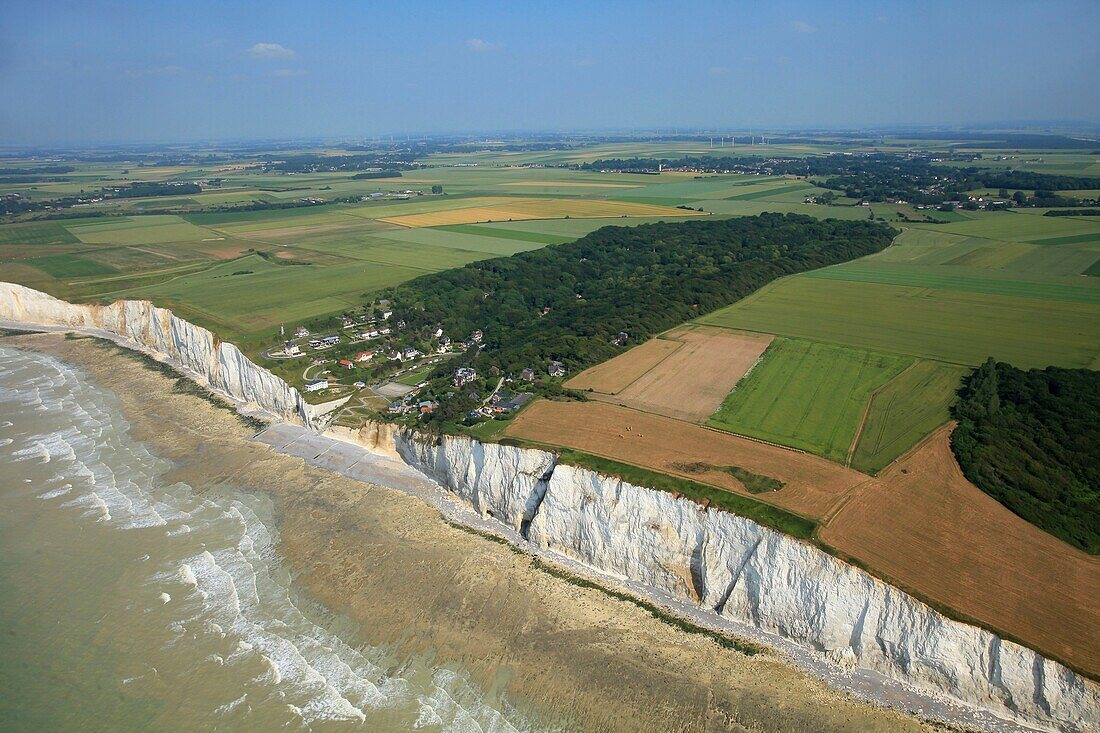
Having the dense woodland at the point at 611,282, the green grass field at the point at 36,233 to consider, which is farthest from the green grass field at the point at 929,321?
the green grass field at the point at 36,233

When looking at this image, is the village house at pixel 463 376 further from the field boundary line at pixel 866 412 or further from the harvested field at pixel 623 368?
the field boundary line at pixel 866 412

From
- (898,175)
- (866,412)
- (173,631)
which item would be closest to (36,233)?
(173,631)

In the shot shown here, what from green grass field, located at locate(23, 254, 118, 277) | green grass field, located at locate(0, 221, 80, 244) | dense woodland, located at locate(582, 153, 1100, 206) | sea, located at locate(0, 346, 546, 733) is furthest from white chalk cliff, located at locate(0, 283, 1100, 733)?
dense woodland, located at locate(582, 153, 1100, 206)

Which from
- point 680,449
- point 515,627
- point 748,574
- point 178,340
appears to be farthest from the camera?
point 178,340

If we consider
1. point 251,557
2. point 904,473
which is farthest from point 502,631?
point 904,473

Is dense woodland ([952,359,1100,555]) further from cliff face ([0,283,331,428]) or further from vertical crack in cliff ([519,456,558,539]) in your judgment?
cliff face ([0,283,331,428])

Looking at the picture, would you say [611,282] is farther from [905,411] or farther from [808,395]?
[905,411]

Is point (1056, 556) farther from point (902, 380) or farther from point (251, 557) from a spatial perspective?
point (251, 557)
